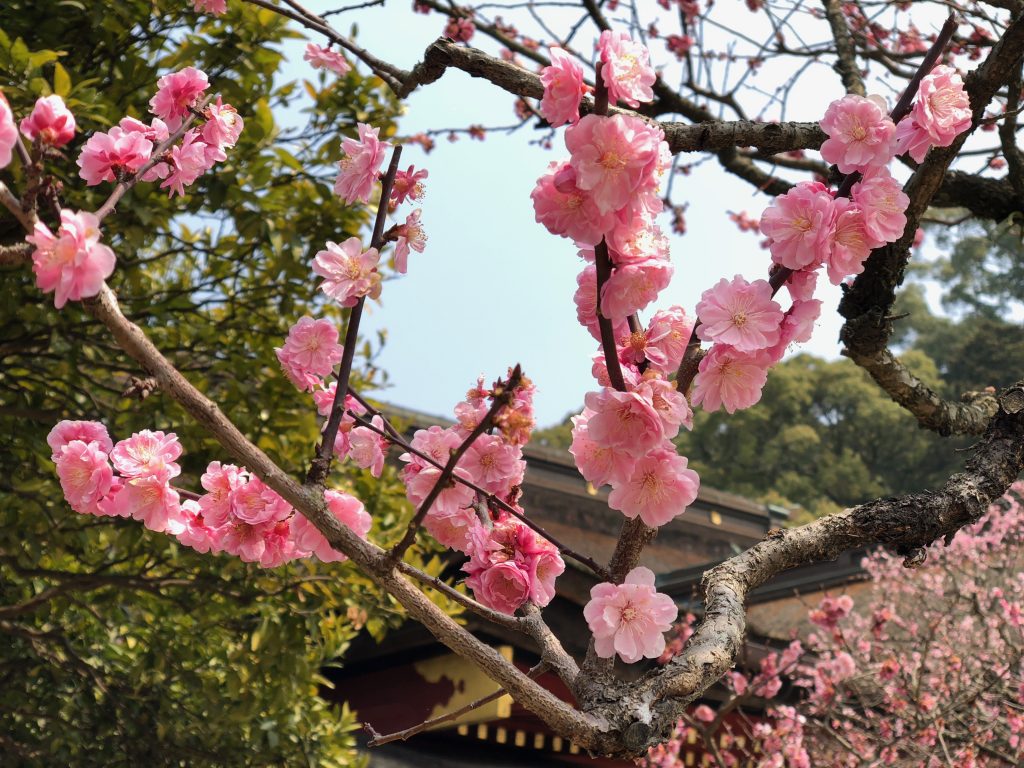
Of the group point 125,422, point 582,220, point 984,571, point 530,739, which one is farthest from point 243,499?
point 984,571

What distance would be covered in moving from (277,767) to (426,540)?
1.19 meters

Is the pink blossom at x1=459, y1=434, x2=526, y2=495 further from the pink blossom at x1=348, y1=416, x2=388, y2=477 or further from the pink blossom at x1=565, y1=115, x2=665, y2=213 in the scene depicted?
the pink blossom at x1=565, y1=115, x2=665, y2=213

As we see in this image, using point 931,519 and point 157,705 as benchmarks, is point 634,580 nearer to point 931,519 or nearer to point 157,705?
point 931,519

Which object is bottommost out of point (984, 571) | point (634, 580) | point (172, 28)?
point (634, 580)


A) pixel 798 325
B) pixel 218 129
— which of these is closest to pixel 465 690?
pixel 218 129

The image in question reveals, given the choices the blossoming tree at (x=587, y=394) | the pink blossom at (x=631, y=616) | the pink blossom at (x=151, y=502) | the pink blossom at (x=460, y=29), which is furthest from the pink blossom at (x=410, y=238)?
the pink blossom at (x=460, y=29)

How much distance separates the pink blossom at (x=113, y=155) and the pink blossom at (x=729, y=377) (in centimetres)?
98

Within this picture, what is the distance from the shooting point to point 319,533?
149cm

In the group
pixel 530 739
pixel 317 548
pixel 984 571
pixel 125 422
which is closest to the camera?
pixel 317 548

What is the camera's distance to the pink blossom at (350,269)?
144 cm

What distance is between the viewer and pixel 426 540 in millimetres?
4355

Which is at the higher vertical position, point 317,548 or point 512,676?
point 317,548

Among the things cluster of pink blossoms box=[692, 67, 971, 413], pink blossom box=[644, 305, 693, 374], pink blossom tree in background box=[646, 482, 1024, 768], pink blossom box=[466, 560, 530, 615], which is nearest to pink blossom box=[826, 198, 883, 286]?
cluster of pink blossoms box=[692, 67, 971, 413]

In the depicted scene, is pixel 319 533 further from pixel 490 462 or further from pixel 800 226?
pixel 800 226
